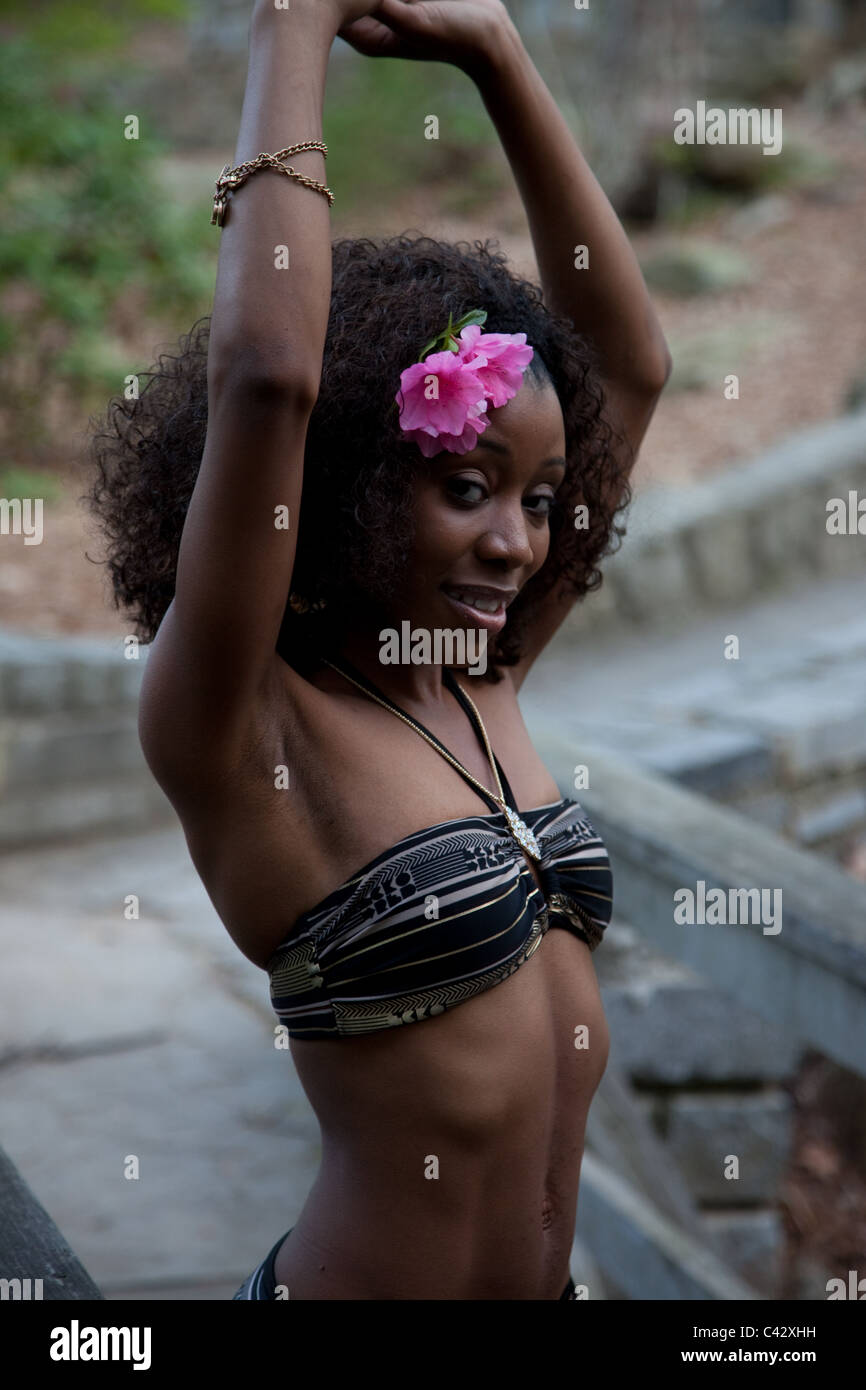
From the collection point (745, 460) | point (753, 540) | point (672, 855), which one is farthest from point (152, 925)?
point (745, 460)

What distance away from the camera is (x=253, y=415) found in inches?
56.4

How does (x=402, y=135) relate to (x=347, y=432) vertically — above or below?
above

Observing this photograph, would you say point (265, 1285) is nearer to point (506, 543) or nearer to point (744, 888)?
point (506, 543)

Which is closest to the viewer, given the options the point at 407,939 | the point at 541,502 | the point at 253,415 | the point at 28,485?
the point at 253,415

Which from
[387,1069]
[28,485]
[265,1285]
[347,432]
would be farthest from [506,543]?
[28,485]

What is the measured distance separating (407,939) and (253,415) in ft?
2.01

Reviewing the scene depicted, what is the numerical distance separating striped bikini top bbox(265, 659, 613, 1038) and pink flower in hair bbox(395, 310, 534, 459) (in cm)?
47

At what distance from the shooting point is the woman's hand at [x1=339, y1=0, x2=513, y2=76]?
5.65 feet

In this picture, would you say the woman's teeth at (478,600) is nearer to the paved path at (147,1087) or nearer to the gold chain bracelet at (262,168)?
the gold chain bracelet at (262,168)

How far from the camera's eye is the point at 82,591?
25.3 feet

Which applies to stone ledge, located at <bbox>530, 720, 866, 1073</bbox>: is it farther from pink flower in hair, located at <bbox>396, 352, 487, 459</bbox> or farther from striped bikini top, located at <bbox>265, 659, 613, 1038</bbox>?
pink flower in hair, located at <bbox>396, 352, 487, 459</bbox>

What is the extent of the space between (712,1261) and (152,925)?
282cm

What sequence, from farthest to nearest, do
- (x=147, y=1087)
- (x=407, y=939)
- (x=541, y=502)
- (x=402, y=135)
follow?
(x=402, y=135) → (x=147, y=1087) → (x=541, y=502) → (x=407, y=939)

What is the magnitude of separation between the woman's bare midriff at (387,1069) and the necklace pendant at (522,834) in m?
0.06
